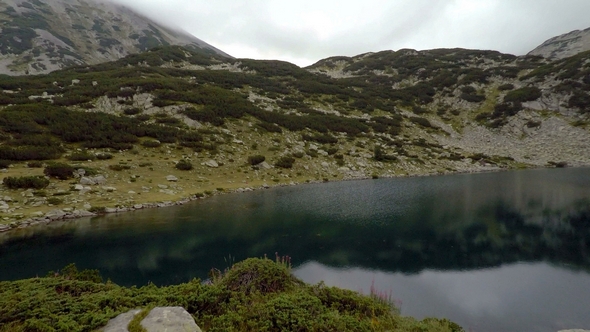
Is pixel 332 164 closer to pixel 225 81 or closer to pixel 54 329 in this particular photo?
pixel 225 81

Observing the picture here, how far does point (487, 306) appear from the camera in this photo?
12.6 metres

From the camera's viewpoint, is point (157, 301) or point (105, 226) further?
point (105, 226)

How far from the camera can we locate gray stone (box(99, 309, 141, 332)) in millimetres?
6047

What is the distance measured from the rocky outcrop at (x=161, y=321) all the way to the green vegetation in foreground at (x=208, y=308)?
33 centimetres

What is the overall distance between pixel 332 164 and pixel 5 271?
47710 mm

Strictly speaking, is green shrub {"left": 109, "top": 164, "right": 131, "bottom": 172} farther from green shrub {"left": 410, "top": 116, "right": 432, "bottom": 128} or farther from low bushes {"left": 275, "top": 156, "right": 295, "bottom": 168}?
green shrub {"left": 410, "top": 116, "right": 432, "bottom": 128}

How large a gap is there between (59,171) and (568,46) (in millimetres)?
204683

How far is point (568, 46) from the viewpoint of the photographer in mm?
141625

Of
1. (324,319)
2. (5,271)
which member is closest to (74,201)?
(5,271)

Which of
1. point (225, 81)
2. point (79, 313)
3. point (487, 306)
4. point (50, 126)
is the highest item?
point (225, 81)

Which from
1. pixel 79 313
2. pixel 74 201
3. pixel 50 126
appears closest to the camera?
pixel 79 313

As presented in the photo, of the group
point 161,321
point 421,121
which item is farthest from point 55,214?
point 421,121

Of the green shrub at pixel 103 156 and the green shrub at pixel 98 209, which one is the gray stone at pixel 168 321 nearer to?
the green shrub at pixel 98 209

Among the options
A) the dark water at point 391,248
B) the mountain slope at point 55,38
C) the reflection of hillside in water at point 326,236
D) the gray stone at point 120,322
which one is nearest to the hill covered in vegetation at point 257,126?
the reflection of hillside in water at point 326,236
